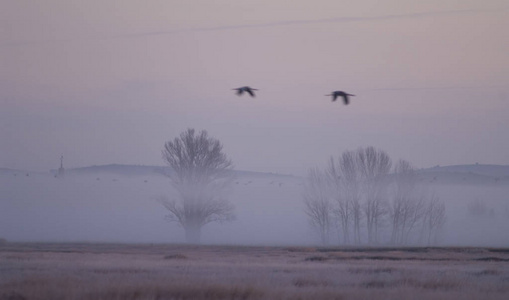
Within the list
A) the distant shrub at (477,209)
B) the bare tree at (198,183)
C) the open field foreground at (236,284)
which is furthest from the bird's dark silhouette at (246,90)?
the distant shrub at (477,209)

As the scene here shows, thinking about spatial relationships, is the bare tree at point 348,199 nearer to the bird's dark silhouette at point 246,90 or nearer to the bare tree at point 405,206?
the bare tree at point 405,206

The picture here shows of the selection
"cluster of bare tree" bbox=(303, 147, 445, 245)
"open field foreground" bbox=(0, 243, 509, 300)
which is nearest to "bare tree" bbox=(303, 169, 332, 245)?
"cluster of bare tree" bbox=(303, 147, 445, 245)

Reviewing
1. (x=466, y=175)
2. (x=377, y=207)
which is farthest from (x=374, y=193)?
(x=466, y=175)

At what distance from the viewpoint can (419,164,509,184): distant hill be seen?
113m

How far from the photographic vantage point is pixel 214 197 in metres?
65.9

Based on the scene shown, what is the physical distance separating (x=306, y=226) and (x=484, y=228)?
2269cm

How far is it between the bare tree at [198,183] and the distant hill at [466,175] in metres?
46.0

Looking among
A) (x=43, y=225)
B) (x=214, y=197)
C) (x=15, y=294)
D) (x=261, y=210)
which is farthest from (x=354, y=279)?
(x=261, y=210)

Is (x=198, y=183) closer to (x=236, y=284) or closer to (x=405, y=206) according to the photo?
(x=405, y=206)

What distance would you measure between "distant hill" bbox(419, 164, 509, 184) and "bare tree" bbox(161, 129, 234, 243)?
151ft

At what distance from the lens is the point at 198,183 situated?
65312 millimetres

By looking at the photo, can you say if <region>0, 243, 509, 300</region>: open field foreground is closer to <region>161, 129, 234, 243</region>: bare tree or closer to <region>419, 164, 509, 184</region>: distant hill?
<region>161, 129, 234, 243</region>: bare tree

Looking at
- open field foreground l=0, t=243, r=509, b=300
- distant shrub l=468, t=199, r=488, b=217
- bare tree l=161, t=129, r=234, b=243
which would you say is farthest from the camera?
distant shrub l=468, t=199, r=488, b=217

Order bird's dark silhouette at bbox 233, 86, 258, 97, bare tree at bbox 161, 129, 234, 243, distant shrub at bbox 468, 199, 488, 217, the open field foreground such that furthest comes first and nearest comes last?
1. distant shrub at bbox 468, 199, 488, 217
2. bare tree at bbox 161, 129, 234, 243
3. bird's dark silhouette at bbox 233, 86, 258, 97
4. the open field foreground
